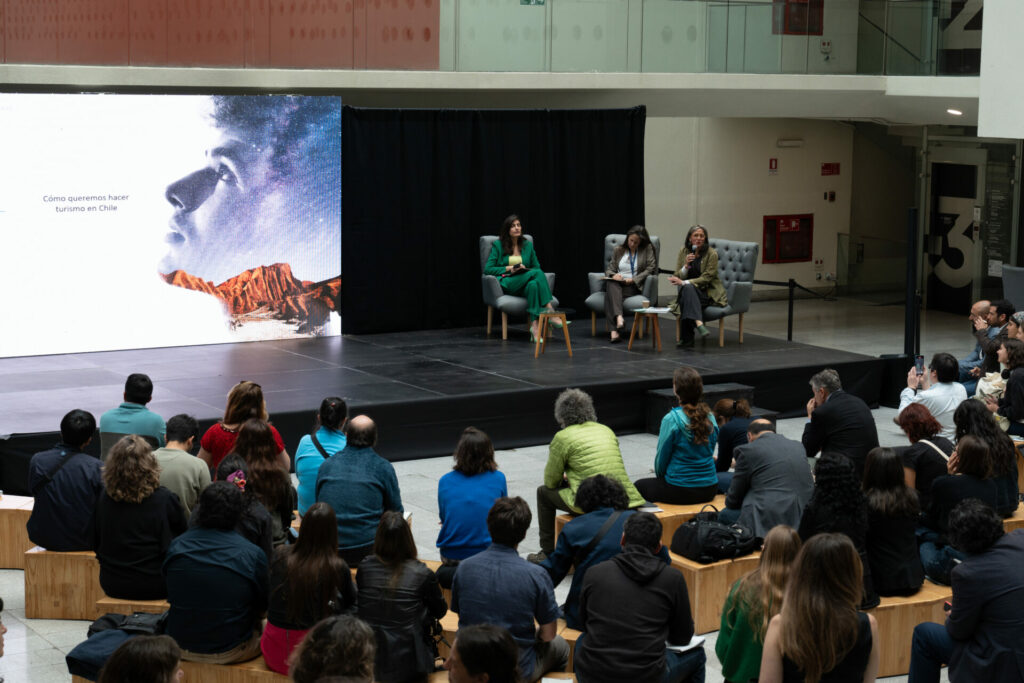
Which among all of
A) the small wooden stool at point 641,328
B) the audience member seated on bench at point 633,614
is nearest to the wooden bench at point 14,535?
the audience member seated on bench at point 633,614

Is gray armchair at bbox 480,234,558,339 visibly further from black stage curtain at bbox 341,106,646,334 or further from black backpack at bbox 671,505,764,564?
black backpack at bbox 671,505,764,564

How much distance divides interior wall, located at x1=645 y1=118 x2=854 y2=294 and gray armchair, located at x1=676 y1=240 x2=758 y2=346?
3338 millimetres

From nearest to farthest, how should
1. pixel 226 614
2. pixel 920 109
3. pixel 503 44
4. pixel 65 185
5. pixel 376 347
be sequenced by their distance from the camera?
pixel 226 614, pixel 65 185, pixel 376 347, pixel 503 44, pixel 920 109

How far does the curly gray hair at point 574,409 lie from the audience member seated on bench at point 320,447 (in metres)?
1.01

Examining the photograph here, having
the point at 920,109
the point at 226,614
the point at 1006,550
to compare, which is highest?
the point at 920,109

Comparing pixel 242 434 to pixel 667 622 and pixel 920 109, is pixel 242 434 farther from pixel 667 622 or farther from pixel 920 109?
pixel 920 109

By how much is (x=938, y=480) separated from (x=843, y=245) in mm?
11319

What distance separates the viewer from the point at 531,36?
40.6 ft

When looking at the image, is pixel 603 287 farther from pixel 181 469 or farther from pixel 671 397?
pixel 181 469

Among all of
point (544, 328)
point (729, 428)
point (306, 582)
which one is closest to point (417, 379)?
point (544, 328)

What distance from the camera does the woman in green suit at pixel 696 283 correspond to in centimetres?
1131

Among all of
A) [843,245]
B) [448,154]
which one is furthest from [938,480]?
[843,245]

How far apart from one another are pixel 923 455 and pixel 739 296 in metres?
5.40

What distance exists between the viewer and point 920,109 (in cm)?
1441
